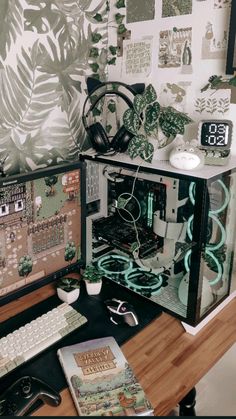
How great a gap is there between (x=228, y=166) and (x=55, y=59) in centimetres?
72

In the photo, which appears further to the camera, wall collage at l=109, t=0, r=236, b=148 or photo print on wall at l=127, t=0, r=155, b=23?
photo print on wall at l=127, t=0, r=155, b=23

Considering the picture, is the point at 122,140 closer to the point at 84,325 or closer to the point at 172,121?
the point at 172,121

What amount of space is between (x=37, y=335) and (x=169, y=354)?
37cm

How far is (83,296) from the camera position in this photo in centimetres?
125

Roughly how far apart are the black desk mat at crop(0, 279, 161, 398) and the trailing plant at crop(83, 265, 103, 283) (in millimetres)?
53

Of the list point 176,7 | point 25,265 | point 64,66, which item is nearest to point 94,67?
point 64,66

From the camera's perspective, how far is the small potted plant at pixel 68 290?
1.19 m

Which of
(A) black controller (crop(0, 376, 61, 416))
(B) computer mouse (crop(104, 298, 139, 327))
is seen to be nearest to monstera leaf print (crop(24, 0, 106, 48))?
(B) computer mouse (crop(104, 298, 139, 327))

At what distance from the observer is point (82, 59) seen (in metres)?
1.41

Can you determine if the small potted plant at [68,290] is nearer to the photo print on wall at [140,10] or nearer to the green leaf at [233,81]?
the green leaf at [233,81]

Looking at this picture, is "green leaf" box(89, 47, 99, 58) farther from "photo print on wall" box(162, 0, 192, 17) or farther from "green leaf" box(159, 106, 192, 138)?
"green leaf" box(159, 106, 192, 138)

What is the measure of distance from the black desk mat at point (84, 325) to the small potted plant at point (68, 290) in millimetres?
20

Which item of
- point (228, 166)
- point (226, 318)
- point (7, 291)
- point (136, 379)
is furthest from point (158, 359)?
point (228, 166)

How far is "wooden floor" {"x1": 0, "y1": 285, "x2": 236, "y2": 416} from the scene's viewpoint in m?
0.86
